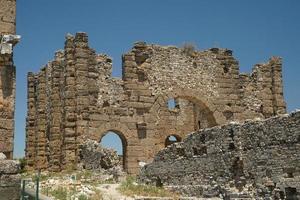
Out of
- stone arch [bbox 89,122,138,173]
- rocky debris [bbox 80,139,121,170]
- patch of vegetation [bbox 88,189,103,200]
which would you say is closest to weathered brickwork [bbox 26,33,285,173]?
stone arch [bbox 89,122,138,173]

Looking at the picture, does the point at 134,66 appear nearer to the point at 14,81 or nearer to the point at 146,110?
the point at 146,110

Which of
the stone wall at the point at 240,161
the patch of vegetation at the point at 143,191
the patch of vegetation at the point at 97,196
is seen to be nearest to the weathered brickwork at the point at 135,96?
the stone wall at the point at 240,161

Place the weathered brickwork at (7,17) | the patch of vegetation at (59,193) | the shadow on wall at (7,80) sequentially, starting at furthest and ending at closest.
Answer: the patch of vegetation at (59,193), the weathered brickwork at (7,17), the shadow on wall at (7,80)

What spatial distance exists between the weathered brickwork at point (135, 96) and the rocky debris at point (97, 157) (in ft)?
1.89

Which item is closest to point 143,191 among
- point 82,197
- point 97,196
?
point 97,196

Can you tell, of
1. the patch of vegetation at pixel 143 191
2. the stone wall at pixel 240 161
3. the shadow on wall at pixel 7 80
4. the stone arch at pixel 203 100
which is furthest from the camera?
the stone arch at pixel 203 100

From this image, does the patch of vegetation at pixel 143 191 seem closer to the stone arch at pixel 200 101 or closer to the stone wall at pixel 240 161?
the stone wall at pixel 240 161

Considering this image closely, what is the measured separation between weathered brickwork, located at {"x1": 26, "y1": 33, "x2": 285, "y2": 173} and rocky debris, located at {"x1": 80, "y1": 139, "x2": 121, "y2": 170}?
22.7 inches

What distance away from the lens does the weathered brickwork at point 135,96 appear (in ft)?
74.6

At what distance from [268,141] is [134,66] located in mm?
11948

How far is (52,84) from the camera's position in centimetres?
2434

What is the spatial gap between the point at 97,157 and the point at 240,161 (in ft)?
26.8

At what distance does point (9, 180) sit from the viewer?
8.04 metres

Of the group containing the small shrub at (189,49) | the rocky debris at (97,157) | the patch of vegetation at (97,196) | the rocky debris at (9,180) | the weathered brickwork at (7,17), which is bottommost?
the patch of vegetation at (97,196)
